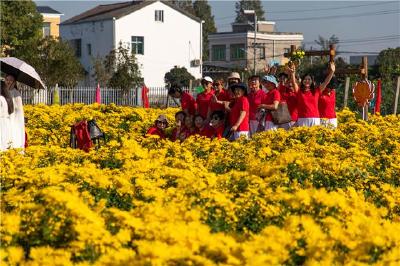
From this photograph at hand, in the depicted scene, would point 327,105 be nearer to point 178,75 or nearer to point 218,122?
point 218,122

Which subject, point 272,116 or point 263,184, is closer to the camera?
point 263,184

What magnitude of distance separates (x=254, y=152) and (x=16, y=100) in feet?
9.74

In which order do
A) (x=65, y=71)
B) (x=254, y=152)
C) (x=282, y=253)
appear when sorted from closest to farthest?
(x=282, y=253)
(x=254, y=152)
(x=65, y=71)

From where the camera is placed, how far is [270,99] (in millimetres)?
13094

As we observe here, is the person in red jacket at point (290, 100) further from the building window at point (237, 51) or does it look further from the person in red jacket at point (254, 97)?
the building window at point (237, 51)

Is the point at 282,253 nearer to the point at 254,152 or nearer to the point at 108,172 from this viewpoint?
the point at 108,172

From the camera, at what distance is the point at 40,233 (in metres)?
5.88

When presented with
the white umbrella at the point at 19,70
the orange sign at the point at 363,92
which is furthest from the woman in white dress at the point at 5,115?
the orange sign at the point at 363,92

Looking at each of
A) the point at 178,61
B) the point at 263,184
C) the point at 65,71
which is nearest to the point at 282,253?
the point at 263,184

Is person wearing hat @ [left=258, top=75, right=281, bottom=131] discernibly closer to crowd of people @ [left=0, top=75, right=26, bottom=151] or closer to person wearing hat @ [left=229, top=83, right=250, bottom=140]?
person wearing hat @ [left=229, top=83, right=250, bottom=140]

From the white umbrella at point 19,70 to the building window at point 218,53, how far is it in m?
78.5

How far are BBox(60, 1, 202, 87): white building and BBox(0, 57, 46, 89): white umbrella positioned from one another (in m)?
50.5

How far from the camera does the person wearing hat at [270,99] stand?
42.8ft

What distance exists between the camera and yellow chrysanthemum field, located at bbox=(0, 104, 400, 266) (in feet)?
17.2
